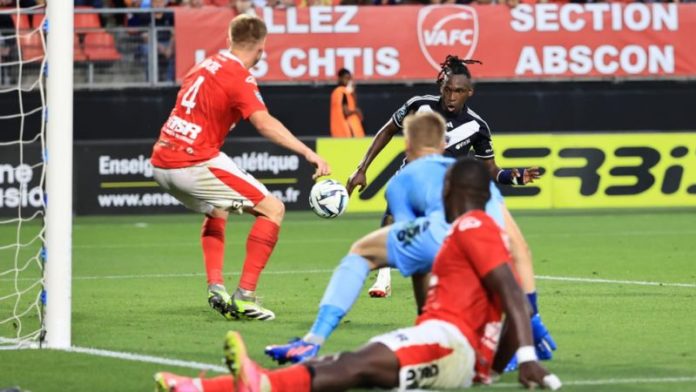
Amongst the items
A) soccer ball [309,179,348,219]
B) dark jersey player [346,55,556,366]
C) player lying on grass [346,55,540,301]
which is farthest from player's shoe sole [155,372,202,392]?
soccer ball [309,179,348,219]

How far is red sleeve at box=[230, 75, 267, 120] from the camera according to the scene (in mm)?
10070

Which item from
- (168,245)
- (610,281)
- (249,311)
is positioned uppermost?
(249,311)

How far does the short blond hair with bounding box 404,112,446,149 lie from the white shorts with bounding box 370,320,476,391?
128 cm

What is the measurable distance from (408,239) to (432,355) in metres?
0.97

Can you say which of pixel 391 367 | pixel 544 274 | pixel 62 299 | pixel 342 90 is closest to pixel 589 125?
pixel 342 90

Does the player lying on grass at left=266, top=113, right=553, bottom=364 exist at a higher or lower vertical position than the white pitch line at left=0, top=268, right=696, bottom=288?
higher

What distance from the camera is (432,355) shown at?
21.1 ft

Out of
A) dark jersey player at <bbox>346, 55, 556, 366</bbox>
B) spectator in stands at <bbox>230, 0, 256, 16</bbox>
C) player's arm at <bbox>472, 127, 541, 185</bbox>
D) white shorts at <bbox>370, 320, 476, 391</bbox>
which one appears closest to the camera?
white shorts at <bbox>370, 320, 476, 391</bbox>

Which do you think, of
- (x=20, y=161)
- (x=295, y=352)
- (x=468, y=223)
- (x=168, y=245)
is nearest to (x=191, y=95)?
(x=295, y=352)

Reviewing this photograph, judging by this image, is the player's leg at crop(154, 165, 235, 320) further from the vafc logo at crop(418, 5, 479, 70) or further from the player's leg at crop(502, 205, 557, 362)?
the vafc logo at crop(418, 5, 479, 70)

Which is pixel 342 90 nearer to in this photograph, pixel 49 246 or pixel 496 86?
pixel 496 86

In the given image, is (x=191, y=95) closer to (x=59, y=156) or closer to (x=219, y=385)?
(x=59, y=156)

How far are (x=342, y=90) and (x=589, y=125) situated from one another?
16.0ft

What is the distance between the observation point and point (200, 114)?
10219 mm
